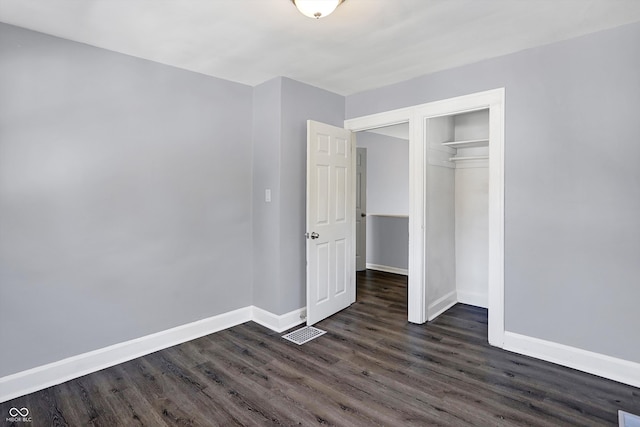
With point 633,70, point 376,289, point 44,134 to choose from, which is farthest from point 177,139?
point 633,70

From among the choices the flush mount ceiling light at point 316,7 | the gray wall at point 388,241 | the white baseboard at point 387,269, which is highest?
the flush mount ceiling light at point 316,7

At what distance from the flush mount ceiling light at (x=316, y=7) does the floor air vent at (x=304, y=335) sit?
102 inches

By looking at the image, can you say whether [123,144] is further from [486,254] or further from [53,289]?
[486,254]

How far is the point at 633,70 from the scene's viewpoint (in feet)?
7.52

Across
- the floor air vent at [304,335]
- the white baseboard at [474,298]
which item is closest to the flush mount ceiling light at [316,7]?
the floor air vent at [304,335]

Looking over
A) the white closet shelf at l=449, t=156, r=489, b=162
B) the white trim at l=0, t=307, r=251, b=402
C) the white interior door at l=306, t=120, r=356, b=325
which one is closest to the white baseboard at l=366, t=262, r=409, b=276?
the white interior door at l=306, t=120, r=356, b=325

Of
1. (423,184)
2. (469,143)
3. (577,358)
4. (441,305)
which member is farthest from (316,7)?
(441,305)

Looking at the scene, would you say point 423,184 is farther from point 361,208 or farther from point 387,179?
point 387,179

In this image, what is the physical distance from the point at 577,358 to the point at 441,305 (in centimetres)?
137

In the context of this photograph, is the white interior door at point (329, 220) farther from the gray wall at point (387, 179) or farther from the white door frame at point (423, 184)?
the gray wall at point (387, 179)

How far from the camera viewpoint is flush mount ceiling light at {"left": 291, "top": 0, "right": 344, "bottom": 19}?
1.91 meters

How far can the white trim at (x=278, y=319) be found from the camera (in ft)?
11.0

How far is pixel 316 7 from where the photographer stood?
6.38 ft

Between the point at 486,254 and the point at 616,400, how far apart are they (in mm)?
1890
